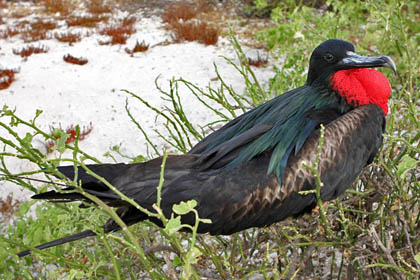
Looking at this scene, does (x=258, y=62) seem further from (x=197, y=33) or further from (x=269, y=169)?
(x=269, y=169)

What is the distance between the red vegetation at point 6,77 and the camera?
17.3 feet

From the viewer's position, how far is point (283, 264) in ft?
7.23

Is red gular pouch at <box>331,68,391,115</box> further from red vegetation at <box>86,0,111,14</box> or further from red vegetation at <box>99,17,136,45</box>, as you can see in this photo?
red vegetation at <box>86,0,111,14</box>

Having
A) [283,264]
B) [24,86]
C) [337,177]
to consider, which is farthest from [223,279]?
[24,86]

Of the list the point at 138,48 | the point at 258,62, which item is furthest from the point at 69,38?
the point at 258,62

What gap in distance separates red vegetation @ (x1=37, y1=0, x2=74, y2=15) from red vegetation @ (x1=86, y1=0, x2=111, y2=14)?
1.12 ft

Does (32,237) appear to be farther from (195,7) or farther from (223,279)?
(195,7)

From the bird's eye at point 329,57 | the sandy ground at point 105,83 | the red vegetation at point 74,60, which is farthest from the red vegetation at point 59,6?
the bird's eye at point 329,57

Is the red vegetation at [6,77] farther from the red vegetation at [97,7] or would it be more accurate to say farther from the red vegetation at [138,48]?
the red vegetation at [97,7]

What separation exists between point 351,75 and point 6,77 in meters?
4.70

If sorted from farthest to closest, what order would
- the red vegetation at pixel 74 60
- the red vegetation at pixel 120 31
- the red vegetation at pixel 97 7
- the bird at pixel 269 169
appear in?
the red vegetation at pixel 97 7, the red vegetation at pixel 120 31, the red vegetation at pixel 74 60, the bird at pixel 269 169

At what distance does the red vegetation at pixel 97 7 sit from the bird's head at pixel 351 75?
691 centimetres

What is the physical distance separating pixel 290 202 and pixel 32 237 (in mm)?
1219

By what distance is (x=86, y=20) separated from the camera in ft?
24.9
